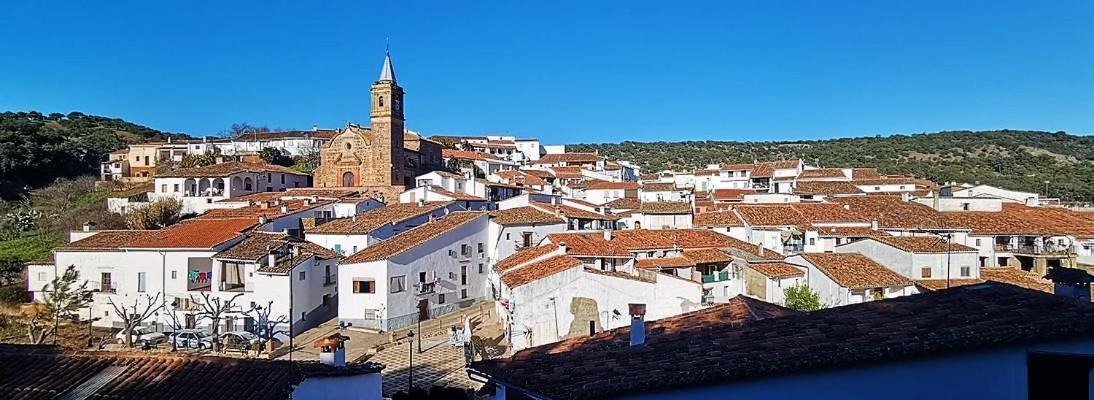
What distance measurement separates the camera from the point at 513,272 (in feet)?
81.5

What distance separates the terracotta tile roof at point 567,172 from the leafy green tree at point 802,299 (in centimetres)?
→ 4039

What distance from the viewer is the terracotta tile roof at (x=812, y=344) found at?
5430 millimetres

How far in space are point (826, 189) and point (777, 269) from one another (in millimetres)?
24679

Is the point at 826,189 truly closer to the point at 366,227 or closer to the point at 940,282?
the point at 940,282

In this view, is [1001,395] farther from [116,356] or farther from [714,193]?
[714,193]

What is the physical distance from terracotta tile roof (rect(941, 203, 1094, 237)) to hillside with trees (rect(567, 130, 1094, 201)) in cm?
3039

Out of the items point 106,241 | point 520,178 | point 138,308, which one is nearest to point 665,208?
point 520,178

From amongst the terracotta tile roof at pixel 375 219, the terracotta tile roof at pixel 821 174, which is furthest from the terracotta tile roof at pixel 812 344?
the terracotta tile roof at pixel 821 174

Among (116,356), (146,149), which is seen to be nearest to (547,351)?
(116,356)

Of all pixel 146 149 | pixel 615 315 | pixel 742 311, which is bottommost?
pixel 615 315

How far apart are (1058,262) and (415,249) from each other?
29601mm

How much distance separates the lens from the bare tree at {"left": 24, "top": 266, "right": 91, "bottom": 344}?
87.0ft

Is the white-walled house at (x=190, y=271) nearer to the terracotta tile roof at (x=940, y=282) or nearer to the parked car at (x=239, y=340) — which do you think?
the parked car at (x=239, y=340)

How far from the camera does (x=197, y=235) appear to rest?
30625 millimetres
